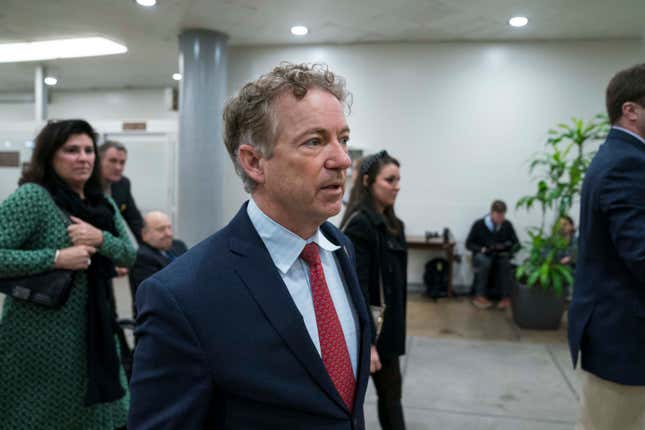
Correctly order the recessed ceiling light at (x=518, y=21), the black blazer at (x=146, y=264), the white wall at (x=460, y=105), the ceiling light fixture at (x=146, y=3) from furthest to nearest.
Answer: the white wall at (x=460, y=105) → the recessed ceiling light at (x=518, y=21) → the ceiling light fixture at (x=146, y=3) → the black blazer at (x=146, y=264)

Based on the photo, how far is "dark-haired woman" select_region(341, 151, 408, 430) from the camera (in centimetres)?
237

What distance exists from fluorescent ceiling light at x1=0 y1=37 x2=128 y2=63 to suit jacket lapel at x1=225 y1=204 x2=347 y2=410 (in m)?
7.17

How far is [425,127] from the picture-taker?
7254 millimetres

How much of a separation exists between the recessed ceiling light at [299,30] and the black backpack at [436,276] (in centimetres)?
347

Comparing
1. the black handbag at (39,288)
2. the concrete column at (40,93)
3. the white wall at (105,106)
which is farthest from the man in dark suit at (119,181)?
the white wall at (105,106)

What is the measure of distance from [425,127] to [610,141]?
5.56 metres

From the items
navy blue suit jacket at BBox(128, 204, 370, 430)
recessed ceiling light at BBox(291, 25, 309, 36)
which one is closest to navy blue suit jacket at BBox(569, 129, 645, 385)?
navy blue suit jacket at BBox(128, 204, 370, 430)

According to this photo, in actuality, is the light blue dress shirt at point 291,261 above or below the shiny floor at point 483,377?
above

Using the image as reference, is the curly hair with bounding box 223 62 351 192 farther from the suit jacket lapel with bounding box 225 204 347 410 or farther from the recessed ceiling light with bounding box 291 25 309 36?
the recessed ceiling light with bounding box 291 25 309 36

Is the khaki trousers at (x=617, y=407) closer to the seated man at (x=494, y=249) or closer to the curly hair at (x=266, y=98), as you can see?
the curly hair at (x=266, y=98)

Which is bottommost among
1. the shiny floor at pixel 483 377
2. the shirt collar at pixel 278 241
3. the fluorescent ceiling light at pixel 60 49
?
the shiny floor at pixel 483 377

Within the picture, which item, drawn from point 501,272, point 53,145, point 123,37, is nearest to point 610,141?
point 53,145

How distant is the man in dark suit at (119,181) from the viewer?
3990 millimetres

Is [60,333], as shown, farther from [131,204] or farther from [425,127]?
[425,127]
